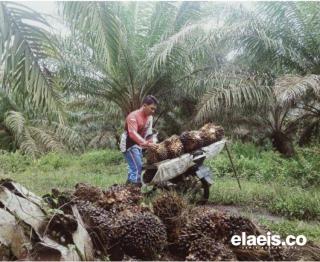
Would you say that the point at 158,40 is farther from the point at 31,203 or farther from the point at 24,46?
the point at 31,203

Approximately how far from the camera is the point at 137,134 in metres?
5.62

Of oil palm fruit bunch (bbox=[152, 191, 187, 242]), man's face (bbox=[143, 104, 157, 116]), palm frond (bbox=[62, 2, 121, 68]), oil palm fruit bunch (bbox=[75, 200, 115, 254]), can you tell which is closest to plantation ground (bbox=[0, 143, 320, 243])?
oil palm fruit bunch (bbox=[152, 191, 187, 242])

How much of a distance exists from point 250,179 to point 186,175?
291cm

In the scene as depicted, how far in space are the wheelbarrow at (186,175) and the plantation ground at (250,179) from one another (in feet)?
1.49

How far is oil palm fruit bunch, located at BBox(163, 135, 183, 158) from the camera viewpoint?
5.27 m

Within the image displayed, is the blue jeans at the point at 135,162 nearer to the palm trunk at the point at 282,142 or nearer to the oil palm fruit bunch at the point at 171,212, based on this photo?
the oil palm fruit bunch at the point at 171,212

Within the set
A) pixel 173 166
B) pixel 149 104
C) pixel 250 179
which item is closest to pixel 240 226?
pixel 173 166

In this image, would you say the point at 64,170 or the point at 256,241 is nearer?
the point at 256,241

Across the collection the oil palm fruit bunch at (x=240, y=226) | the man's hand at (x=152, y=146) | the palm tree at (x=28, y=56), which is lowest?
the man's hand at (x=152, y=146)

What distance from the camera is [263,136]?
11.7 m

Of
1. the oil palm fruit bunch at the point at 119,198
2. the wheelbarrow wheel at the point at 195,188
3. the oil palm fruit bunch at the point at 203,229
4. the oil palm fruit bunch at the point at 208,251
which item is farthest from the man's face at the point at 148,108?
the oil palm fruit bunch at the point at 208,251

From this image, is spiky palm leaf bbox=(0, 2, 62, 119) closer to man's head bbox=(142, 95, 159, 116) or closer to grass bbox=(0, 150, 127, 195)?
man's head bbox=(142, 95, 159, 116)

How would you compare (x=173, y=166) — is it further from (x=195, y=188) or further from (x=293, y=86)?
(x=293, y=86)

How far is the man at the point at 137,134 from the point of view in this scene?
18.5ft
